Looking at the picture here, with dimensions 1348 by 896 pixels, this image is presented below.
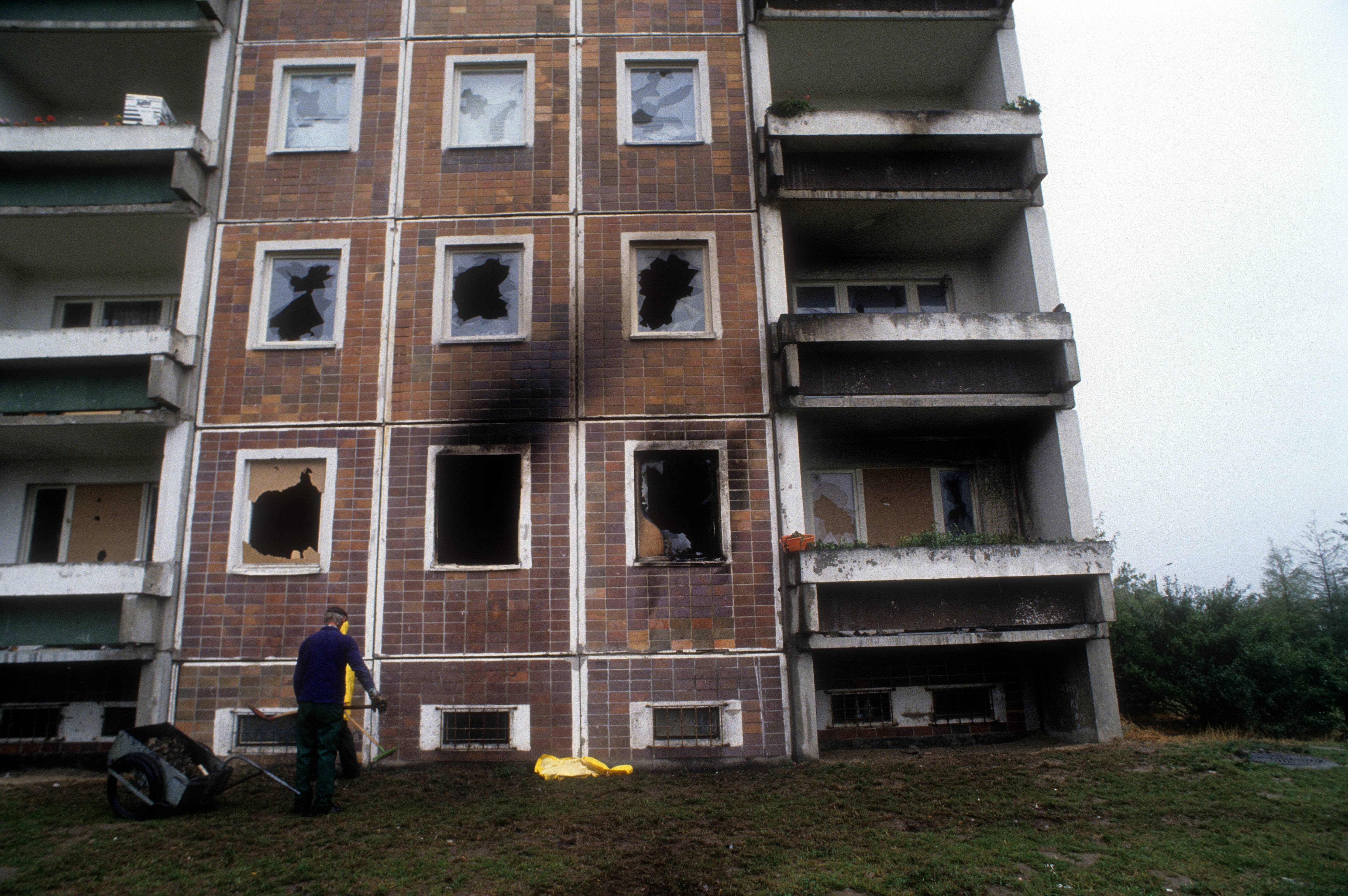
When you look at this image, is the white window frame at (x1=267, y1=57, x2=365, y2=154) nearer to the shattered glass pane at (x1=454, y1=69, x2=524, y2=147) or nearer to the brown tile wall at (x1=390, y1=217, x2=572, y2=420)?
the shattered glass pane at (x1=454, y1=69, x2=524, y2=147)

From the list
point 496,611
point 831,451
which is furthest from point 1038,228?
point 496,611

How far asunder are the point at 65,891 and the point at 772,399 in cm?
880

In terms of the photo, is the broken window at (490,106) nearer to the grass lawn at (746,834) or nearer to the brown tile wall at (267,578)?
the brown tile wall at (267,578)

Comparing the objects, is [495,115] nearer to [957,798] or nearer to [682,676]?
[682,676]

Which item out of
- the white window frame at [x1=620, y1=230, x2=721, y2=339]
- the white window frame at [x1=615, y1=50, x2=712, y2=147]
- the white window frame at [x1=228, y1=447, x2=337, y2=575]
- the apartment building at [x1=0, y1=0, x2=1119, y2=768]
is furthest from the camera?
the white window frame at [x1=615, y1=50, x2=712, y2=147]

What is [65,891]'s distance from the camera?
568 cm

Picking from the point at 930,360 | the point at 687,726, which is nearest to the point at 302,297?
the point at 687,726

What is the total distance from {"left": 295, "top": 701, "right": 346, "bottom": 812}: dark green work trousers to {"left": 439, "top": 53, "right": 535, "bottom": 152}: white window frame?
826cm

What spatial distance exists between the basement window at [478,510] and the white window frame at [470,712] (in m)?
1.76

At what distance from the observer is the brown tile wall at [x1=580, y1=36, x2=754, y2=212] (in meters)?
11.6

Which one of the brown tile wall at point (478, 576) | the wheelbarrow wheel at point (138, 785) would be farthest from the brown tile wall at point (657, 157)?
the wheelbarrow wheel at point (138, 785)

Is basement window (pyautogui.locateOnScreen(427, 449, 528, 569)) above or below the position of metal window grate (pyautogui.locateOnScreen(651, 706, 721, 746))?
above

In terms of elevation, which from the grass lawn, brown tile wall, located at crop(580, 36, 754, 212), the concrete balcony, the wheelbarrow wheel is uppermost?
brown tile wall, located at crop(580, 36, 754, 212)

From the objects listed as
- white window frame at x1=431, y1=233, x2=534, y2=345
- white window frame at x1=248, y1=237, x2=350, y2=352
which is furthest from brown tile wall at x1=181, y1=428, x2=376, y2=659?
white window frame at x1=431, y1=233, x2=534, y2=345
